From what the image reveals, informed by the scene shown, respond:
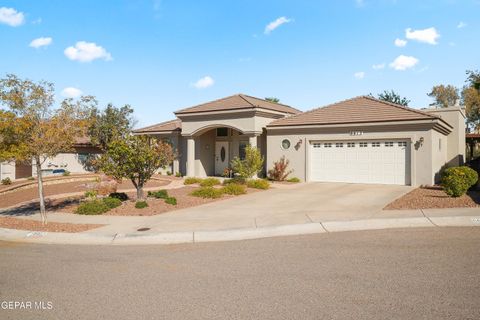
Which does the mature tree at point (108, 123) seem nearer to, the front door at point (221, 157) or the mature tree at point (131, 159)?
the front door at point (221, 157)

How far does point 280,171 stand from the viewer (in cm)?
2208

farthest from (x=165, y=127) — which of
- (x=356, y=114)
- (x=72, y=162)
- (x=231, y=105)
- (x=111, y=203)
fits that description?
(x=111, y=203)

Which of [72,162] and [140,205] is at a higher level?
[72,162]

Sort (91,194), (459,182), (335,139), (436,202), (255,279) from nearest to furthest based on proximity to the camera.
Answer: (255,279)
(436,202)
(459,182)
(91,194)
(335,139)

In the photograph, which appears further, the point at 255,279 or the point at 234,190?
the point at 234,190

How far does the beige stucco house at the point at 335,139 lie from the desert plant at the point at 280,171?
333mm

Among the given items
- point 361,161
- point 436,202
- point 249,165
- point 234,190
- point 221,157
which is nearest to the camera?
point 436,202

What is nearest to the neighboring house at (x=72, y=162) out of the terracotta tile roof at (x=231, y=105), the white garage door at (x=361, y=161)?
the terracotta tile roof at (x=231, y=105)

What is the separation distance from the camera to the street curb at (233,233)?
928 cm

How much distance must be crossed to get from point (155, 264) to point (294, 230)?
13.1ft

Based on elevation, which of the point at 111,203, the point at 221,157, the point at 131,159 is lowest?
the point at 111,203

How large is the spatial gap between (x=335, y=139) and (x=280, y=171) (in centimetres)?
358

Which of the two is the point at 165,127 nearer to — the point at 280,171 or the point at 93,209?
the point at 280,171

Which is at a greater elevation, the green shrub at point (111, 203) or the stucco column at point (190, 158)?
the stucco column at point (190, 158)
